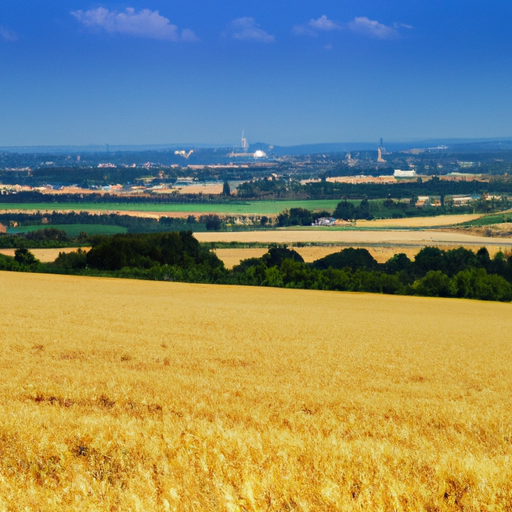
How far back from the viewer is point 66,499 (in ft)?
17.5

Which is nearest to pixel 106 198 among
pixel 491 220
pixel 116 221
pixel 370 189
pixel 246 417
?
pixel 116 221

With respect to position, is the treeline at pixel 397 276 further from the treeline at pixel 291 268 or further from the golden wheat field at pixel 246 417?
the golden wheat field at pixel 246 417

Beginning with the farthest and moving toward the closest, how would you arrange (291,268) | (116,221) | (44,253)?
(116,221) → (44,253) → (291,268)

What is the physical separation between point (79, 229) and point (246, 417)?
79454 mm

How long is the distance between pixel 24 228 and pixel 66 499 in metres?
84.7

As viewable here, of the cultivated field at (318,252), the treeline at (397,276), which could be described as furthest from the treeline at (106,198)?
the treeline at (397,276)

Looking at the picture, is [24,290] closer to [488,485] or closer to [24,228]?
[488,485]

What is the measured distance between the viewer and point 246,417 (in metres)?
8.20

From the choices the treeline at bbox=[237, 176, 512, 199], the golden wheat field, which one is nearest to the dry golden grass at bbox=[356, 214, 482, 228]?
the treeline at bbox=[237, 176, 512, 199]

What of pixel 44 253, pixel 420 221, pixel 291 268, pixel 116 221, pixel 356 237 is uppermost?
pixel 116 221

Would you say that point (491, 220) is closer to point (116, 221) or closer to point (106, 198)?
point (116, 221)

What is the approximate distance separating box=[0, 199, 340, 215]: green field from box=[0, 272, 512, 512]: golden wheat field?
8578cm

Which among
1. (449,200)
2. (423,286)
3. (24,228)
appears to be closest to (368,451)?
(423,286)

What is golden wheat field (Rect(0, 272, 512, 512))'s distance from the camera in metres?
5.42
